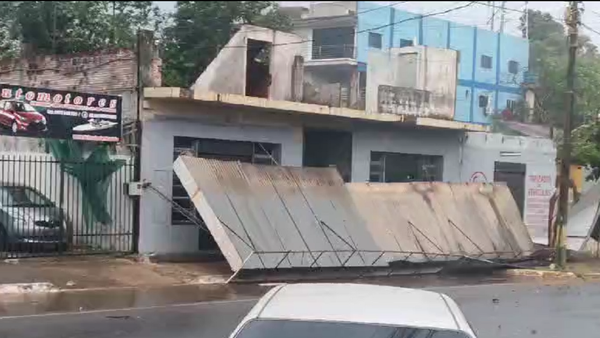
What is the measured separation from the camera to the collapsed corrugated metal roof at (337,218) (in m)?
17.6

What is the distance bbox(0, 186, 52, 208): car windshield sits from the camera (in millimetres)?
18359

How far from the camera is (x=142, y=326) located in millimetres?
11078

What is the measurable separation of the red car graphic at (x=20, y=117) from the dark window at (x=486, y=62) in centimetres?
3659

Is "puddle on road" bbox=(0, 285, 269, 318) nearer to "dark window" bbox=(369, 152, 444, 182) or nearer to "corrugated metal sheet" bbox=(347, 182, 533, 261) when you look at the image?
"corrugated metal sheet" bbox=(347, 182, 533, 261)

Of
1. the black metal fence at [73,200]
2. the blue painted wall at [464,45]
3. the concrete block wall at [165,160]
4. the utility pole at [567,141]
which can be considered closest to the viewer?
the black metal fence at [73,200]

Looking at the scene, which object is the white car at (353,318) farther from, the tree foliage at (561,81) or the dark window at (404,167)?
the dark window at (404,167)

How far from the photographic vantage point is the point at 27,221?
59.9 feet

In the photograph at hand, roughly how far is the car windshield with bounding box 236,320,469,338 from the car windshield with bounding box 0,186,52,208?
15.6m

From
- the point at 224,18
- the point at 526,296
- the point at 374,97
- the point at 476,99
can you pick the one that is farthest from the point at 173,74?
the point at 476,99

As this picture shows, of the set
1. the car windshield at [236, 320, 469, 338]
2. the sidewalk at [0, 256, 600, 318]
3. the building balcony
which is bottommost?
the sidewalk at [0, 256, 600, 318]

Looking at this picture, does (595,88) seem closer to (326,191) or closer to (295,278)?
(326,191)

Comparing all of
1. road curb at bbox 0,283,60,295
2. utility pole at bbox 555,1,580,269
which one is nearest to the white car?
road curb at bbox 0,283,60,295

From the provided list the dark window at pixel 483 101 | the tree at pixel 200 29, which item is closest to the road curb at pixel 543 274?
the tree at pixel 200 29

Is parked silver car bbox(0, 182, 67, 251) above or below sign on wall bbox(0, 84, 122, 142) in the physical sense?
below
